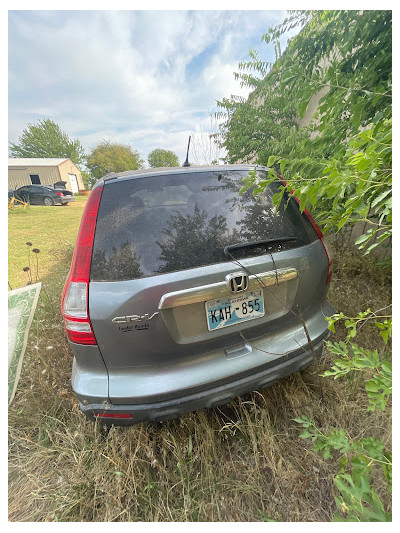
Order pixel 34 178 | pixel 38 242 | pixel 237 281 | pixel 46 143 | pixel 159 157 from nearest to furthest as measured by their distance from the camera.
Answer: pixel 237 281, pixel 38 242, pixel 34 178, pixel 46 143, pixel 159 157

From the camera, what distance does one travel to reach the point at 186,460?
4.06 feet

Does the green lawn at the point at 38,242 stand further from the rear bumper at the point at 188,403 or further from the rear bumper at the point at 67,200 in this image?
the rear bumper at the point at 67,200

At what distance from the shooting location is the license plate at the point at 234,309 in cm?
111

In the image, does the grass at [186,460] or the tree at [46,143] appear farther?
the tree at [46,143]

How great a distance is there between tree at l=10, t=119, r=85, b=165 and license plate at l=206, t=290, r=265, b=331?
31112 millimetres

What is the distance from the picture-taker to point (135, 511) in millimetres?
1071

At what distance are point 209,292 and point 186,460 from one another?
103 centimetres

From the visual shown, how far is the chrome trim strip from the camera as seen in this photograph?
1010 mm

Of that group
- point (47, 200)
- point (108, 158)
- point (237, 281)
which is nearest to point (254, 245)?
point (237, 281)

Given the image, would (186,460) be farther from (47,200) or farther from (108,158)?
(108,158)

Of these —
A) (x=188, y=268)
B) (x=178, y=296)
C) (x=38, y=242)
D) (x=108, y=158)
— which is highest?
(x=108, y=158)

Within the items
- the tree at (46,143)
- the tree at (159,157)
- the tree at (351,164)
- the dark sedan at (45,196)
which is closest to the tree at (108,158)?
the tree at (46,143)

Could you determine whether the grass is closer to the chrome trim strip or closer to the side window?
the chrome trim strip
